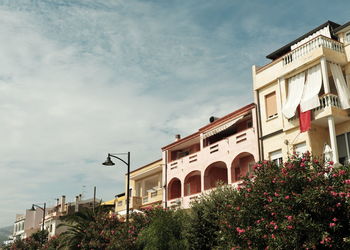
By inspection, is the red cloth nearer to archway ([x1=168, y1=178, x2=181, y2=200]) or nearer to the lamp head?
the lamp head

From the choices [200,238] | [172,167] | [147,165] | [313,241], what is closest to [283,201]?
[313,241]

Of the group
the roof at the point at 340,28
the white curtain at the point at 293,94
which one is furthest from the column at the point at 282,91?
the roof at the point at 340,28

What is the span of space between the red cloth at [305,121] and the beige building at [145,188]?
57.2ft

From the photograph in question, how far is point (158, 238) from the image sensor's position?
834 inches

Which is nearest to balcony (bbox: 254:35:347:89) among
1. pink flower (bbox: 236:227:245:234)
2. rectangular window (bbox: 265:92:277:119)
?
rectangular window (bbox: 265:92:277:119)

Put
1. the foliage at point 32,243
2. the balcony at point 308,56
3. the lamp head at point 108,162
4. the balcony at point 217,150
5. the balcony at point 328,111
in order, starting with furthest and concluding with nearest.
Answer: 1. the foliage at point 32,243
2. the balcony at point 217,150
3. the lamp head at point 108,162
4. the balcony at point 308,56
5. the balcony at point 328,111

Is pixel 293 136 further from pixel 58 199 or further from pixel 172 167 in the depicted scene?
pixel 58 199

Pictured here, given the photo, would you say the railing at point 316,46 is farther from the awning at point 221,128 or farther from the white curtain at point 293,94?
the awning at point 221,128

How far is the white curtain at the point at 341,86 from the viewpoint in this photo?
20531mm

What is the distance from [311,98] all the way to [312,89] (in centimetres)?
49

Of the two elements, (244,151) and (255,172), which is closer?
(255,172)

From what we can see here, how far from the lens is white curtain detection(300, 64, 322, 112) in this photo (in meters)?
20.9

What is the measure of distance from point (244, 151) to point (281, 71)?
5617 millimetres

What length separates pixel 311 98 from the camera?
2106 cm
